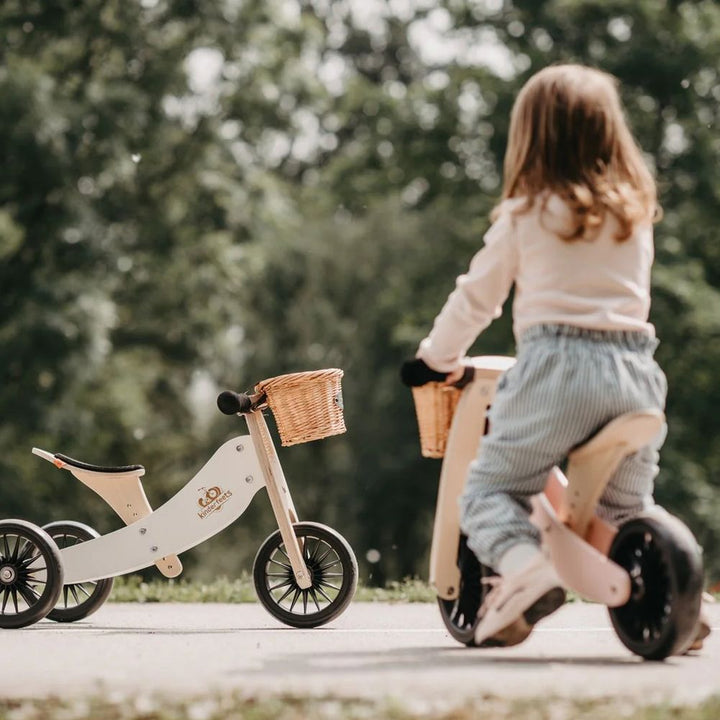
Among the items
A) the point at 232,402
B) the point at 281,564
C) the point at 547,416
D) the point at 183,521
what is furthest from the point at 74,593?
the point at 547,416

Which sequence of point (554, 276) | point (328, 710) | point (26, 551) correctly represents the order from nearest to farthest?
point (328, 710)
point (554, 276)
point (26, 551)

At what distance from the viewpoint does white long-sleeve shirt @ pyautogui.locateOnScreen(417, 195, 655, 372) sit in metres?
4.47

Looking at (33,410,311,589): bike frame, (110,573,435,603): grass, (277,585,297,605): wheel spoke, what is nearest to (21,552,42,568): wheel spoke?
(33,410,311,589): bike frame

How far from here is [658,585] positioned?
4.44 meters

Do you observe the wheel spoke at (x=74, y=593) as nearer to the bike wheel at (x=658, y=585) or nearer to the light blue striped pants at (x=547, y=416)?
the light blue striped pants at (x=547, y=416)

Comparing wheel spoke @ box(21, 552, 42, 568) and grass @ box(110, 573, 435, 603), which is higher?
Result: wheel spoke @ box(21, 552, 42, 568)

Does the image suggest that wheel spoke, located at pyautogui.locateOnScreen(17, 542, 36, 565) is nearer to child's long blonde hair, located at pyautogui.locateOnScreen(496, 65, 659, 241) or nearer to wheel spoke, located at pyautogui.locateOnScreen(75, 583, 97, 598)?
wheel spoke, located at pyautogui.locateOnScreen(75, 583, 97, 598)

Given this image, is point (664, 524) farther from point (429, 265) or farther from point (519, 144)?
point (429, 265)

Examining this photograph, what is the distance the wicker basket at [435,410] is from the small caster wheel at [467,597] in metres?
0.35

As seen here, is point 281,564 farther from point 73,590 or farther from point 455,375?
point 455,375

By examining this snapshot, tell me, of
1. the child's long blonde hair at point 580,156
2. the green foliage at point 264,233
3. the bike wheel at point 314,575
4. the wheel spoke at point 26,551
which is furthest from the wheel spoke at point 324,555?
the green foliage at point 264,233

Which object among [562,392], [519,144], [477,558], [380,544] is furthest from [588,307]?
[380,544]

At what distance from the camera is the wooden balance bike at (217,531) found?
6.13 m

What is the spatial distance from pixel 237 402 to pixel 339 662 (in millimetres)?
1737
